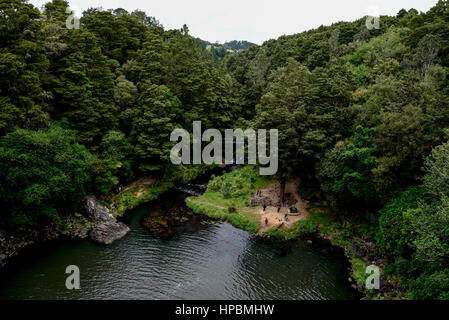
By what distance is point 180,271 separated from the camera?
23516mm

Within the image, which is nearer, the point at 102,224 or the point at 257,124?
the point at 102,224

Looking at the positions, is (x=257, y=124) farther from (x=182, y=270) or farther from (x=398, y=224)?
(x=182, y=270)

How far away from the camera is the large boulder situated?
27672 millimetres

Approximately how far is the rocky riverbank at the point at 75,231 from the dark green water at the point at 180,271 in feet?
4.27

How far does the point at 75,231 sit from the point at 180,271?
41.1ft

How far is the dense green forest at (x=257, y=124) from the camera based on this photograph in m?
21.7

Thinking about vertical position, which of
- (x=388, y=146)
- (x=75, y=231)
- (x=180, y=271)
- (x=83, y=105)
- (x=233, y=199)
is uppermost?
(x=83, y=105)

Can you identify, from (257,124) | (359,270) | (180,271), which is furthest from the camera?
(257,124)

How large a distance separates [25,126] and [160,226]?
17.1m

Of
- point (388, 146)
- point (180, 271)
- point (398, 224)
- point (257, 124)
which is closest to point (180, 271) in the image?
point (180, 271)

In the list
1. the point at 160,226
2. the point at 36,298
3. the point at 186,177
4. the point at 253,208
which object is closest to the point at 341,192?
the point at 253,208
